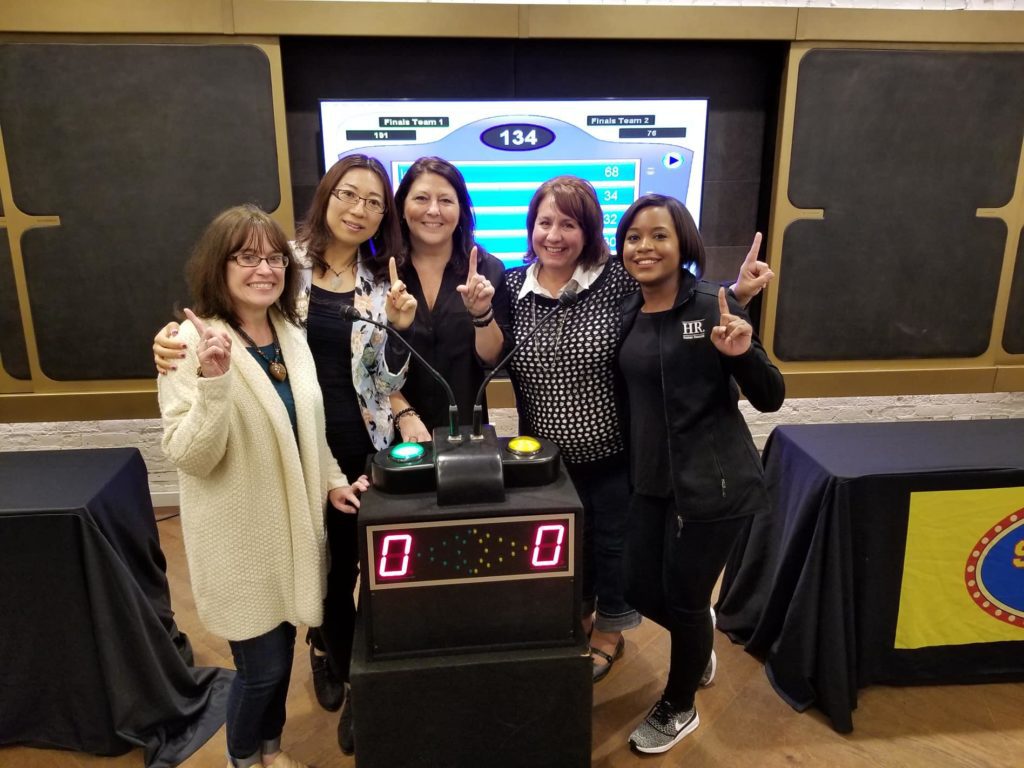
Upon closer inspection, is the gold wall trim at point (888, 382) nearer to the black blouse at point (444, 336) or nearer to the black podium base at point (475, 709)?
the black blouse at point (444, 336)

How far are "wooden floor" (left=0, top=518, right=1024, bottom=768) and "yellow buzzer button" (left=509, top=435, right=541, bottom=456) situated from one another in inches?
38.5

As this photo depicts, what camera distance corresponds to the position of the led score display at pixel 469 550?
1.06m

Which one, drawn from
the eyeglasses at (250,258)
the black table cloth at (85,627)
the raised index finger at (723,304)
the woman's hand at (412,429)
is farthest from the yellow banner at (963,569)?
the black table cloth at (85,627)

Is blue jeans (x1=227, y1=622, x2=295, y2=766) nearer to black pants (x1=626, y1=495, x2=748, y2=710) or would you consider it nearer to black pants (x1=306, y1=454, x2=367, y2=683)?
black pants (x1=306, y1=454, x2=367, y2=683)

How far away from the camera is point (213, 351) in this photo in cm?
110

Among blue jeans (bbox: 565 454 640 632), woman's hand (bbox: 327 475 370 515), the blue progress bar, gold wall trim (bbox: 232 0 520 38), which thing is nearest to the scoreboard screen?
the blue progress bar

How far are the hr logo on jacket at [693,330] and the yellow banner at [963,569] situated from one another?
800mm

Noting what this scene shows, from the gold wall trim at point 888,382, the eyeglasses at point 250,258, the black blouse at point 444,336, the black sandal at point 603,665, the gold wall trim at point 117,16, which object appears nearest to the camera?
the eyeglasses at point 250,258

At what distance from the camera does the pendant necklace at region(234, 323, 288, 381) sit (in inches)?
51.2

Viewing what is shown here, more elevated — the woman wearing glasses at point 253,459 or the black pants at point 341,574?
the woman wearing glasses at point 253,459

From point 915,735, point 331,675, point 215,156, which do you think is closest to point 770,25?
point 215,156

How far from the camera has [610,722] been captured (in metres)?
1.83

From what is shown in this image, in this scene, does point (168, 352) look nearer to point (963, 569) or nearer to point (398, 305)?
point (398, 305)

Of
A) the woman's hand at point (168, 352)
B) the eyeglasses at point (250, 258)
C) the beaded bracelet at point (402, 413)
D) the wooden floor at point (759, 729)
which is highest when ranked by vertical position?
the eyeglasses at point (250, 258)
